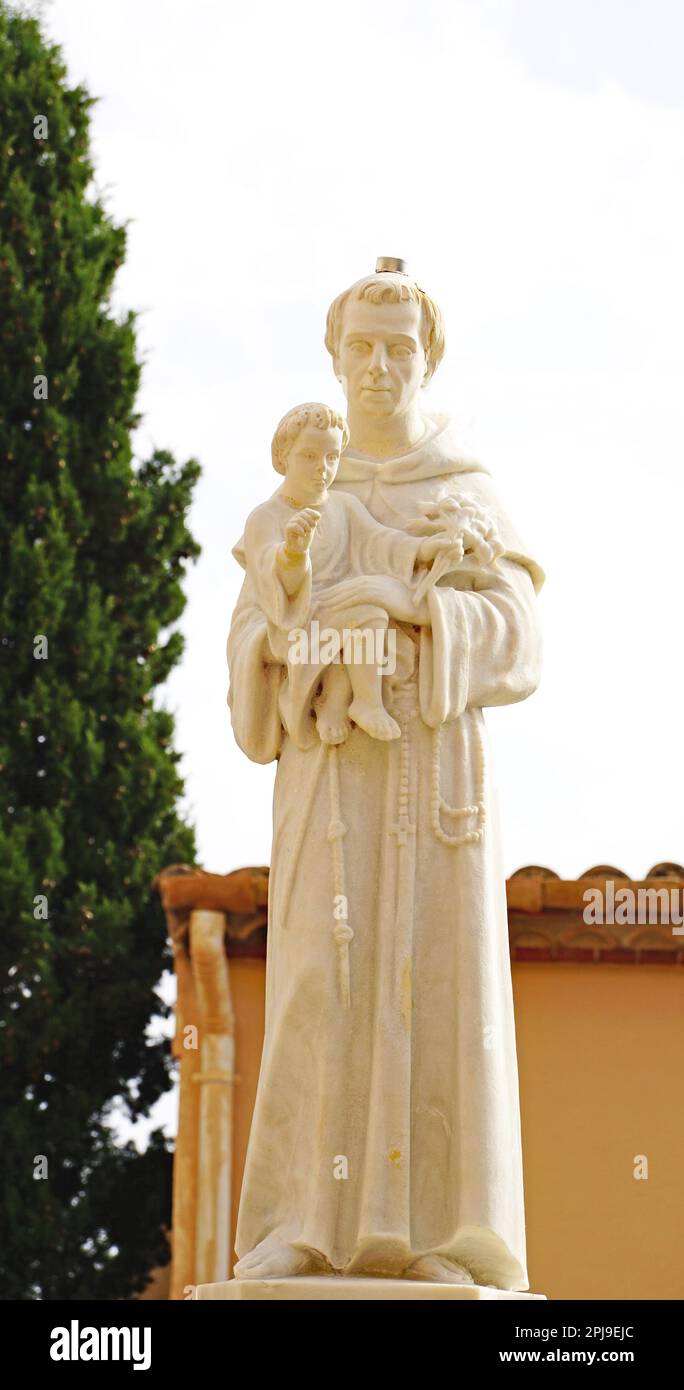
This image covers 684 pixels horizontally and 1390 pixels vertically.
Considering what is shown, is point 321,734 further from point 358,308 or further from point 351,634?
point 358,308

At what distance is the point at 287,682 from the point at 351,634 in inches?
10.5

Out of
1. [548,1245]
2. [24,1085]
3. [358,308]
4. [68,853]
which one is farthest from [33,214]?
[358,308]

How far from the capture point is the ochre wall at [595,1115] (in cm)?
1323

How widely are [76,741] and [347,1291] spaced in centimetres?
1093

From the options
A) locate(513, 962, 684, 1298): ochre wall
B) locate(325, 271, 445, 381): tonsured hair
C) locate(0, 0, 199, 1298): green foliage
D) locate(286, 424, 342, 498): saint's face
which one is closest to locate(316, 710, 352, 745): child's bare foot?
locate(286, 424, 342, 498): saint's face

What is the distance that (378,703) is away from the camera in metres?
6.95

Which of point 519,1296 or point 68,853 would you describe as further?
point 68,853

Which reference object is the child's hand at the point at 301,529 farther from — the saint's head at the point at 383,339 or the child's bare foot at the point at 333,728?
the saint's head at the point at 383,339

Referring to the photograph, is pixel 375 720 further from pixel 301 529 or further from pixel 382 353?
pixel 382 353

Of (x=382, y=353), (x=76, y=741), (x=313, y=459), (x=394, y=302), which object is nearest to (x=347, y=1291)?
(x=313, y=459)

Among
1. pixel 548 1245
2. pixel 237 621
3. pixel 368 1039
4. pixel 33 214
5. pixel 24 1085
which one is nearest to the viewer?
pixel 368 1039

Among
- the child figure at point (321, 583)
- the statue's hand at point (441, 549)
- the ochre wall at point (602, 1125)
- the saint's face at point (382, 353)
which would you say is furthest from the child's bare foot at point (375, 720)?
the ochre wall at point (602, 1125)
